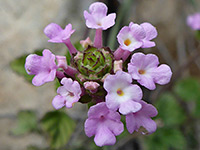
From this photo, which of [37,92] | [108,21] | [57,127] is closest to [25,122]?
[37,92]

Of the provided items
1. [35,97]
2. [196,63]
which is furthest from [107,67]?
[196,63]

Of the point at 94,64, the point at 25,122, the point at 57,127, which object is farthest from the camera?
the point at 25,122

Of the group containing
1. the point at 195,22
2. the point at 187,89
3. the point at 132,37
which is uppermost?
the point at 132,37

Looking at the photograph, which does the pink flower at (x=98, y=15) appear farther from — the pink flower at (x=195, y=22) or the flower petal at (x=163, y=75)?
the pink flower at (x=195, y=22)

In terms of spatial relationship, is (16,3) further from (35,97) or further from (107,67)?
(107,67)

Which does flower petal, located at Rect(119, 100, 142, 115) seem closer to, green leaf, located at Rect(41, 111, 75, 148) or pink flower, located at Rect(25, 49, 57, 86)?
pink flower, located at Rect(25, 49, 57, 86)

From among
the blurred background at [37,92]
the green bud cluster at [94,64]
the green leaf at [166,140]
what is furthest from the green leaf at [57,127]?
the green leaf at [166,140]

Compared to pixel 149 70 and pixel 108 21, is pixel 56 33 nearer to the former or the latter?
pixel 108 21
